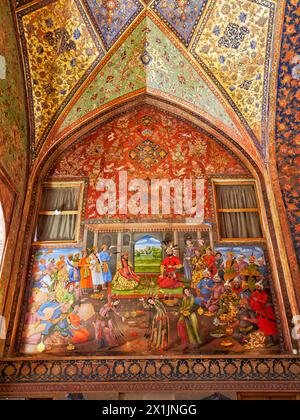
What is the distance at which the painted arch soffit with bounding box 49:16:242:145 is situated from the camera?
9.36m

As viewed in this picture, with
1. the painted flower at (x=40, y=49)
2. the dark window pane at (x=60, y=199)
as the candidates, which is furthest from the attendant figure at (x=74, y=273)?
the painted flower at (x=40, y=49)

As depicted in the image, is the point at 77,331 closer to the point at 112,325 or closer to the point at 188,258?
the point at 112,325

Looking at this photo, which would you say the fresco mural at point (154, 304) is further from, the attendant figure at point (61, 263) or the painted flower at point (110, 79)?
the painted flower at point (110, 79)

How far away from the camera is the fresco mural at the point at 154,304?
7234 millimetres

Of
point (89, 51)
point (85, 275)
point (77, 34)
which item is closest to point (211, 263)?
point (85, 275)

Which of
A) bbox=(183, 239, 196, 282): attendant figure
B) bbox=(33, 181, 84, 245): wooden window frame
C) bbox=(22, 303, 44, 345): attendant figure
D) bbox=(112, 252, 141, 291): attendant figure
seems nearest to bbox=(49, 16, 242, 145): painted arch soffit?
bbox=(33, 181, 84, 245): wooden window frame

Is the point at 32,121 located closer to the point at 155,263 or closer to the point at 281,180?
the point at 155,263

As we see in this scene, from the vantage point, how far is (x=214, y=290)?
778 centimetres

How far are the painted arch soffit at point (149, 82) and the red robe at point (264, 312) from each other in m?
3.44

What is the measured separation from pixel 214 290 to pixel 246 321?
0.75 m

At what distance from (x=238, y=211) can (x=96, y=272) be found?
300 cm

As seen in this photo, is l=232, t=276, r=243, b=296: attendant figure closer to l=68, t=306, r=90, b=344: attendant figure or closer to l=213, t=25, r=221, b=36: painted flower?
l=68, t=306, r=90, b=344: attendant figure

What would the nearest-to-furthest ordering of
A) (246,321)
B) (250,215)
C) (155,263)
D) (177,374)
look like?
1. (177,374)
2. (246,321)
3. (155,263)
4. (250,215)
